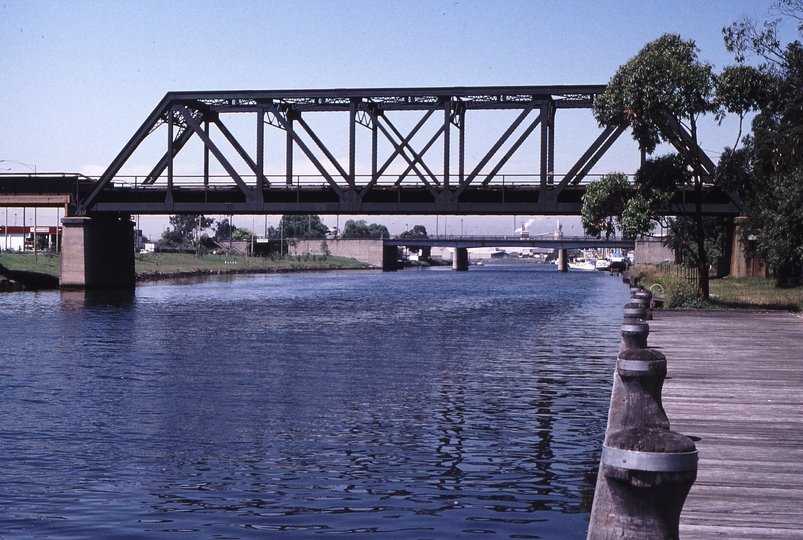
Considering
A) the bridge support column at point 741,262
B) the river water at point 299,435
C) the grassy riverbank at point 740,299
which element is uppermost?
the bridge support column at point 741,262

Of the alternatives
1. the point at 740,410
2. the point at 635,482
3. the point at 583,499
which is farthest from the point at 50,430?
the point at 635,482

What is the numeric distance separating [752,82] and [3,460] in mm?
32979

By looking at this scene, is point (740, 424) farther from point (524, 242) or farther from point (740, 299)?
point (524, 242)

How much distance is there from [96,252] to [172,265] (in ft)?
188

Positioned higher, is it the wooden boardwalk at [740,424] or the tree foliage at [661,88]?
the tree foliage at [661,88]

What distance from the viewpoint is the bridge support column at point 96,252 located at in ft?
235

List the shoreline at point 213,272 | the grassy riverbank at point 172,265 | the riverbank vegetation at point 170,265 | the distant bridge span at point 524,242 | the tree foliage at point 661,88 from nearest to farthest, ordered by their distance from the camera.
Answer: the tree foliage at point 661,88 < the riverbank vegetation at point 170,265 < the grassy riverbank at point 172,265 < the shoreline at point 213,272 < the distant bridge span at point 524,242

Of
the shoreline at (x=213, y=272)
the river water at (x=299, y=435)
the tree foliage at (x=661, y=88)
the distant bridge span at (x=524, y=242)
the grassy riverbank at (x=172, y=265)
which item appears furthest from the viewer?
the distant bridge span at (x=524, y=242)

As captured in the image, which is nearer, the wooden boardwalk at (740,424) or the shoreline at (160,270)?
the wooden boardwalk at (740,424)

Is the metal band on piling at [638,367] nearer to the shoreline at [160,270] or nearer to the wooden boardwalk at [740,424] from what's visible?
the wooden boardwalk at [740,424]

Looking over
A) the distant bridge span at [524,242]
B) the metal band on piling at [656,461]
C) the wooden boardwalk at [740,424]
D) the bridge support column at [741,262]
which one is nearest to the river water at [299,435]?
the wooden boardwalk at [740,424]

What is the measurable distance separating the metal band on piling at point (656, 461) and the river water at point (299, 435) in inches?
260

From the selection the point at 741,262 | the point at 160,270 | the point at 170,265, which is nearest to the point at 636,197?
the point at 741,262

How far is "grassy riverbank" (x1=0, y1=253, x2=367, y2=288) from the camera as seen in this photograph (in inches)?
3433
